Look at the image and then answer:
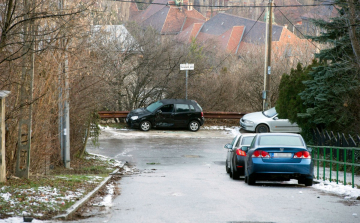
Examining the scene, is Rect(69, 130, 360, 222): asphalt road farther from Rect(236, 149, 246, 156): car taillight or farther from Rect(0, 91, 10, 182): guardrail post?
Rect(0, 91, 10, 182): guardrail post

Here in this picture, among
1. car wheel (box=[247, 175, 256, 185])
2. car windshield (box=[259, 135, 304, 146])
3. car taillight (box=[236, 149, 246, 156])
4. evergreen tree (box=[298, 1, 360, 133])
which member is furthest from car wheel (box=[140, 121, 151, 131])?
car wheel (box=[247, 175, 256, 185])

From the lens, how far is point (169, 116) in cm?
2958

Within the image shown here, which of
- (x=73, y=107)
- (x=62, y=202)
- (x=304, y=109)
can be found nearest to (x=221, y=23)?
(x=304, y=109)

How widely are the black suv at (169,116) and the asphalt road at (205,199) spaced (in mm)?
8275

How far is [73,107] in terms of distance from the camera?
673 inches

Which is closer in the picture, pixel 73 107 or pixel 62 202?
pixel 62 202

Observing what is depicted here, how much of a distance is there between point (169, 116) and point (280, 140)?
53.9 feet

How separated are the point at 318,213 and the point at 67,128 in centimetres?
989

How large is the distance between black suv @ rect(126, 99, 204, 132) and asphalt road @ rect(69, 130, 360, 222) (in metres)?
8.27

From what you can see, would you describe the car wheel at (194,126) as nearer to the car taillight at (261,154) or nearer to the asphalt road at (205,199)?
the asphalt road at (205,199)

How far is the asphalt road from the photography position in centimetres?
852

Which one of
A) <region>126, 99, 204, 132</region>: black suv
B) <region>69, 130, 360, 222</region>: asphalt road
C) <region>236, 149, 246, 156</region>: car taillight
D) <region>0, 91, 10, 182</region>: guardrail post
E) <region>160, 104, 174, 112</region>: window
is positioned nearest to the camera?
<region>69, 130, 360, 222</region>: asphalt road

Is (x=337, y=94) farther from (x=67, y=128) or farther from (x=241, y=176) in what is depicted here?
(x=67, y=128)

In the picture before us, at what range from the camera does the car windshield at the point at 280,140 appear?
13.3m
